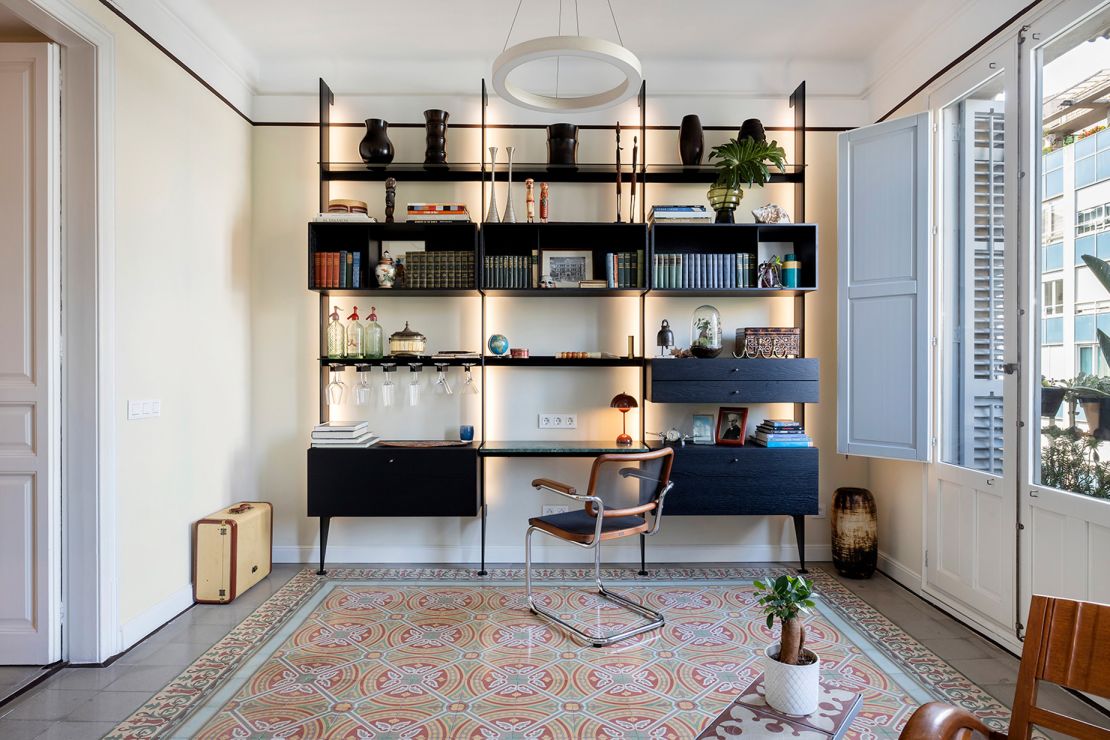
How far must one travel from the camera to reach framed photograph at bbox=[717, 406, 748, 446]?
153 inches

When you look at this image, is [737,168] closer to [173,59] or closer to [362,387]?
[362,387]

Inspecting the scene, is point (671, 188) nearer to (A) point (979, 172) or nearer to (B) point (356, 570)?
(A) point (979, 172)

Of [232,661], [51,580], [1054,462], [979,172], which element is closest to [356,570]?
[232,661]

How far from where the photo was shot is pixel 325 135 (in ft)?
13.3

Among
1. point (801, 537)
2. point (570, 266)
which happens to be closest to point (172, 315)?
point (570, 266)

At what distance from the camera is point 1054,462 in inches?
102

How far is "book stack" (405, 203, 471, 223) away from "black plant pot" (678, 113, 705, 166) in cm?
149

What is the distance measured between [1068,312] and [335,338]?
385 cm

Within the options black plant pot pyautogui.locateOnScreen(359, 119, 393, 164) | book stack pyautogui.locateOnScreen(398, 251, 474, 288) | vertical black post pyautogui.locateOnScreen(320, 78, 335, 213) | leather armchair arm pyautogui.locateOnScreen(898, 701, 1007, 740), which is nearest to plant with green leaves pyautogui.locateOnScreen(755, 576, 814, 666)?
leather armchair arm pyautogui.locateOnScreen(898, 701, 1007, 740)

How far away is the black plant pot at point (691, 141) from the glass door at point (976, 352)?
1.31 meters

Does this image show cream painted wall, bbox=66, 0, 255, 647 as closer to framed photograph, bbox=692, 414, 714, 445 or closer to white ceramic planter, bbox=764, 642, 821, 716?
white ceramic planter, bbox=764, 642, 821, 716

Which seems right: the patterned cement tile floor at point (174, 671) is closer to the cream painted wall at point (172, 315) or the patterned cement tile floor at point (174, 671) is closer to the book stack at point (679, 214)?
the cream painted wall at point (172, 315)

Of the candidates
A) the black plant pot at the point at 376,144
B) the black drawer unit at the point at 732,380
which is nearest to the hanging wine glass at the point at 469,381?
the black drawer unit at the point at 732,380

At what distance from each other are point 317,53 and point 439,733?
4060 mm
